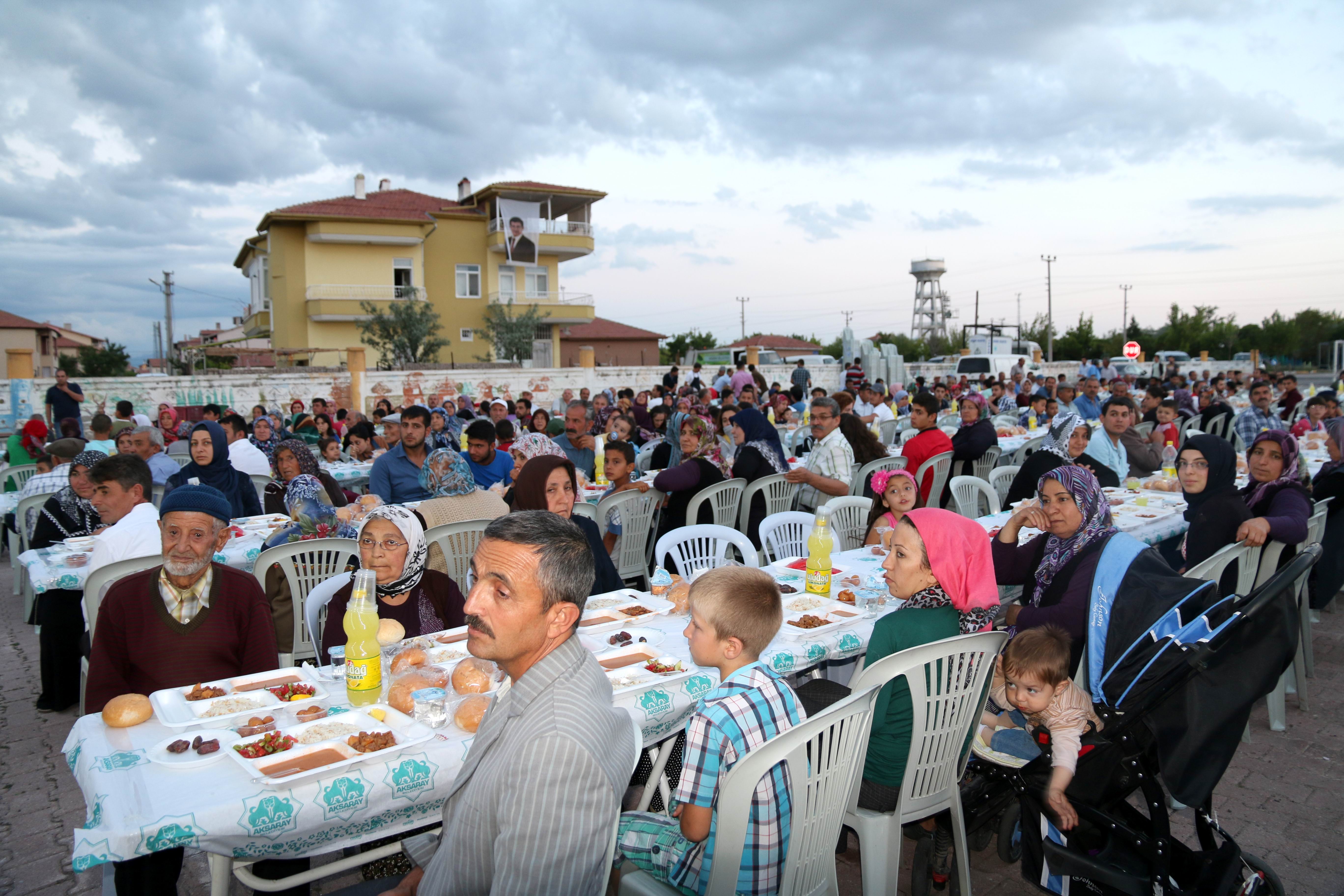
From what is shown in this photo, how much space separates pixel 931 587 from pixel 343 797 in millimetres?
1997

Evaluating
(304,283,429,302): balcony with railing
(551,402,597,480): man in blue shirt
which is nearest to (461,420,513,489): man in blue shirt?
(551,402,597,480): man in blue shirt

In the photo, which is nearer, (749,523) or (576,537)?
(576,537)

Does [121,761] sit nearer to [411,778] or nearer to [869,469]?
[411,778]

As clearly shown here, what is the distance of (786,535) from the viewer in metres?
5.24

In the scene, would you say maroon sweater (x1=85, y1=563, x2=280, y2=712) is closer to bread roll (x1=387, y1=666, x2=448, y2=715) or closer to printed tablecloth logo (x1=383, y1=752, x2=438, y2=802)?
bread roll (x1=387, y1=666, x2=448, y2=715)

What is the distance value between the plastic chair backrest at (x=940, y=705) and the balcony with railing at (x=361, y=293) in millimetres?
30690

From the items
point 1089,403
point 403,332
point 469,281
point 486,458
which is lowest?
point 486,458

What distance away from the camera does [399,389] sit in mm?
20234

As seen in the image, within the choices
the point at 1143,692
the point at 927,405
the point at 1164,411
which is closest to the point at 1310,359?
the point at 1164,411

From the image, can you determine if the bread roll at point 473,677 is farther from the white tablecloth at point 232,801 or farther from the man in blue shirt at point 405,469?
the man in blue shirt at point 405,469

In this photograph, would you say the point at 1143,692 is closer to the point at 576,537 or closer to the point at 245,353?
the point at 576,537

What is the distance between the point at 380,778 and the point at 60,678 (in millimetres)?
3749

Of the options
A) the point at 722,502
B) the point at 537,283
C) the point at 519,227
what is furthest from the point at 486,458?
the point at 537,283

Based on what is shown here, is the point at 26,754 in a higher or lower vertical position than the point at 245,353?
lower
